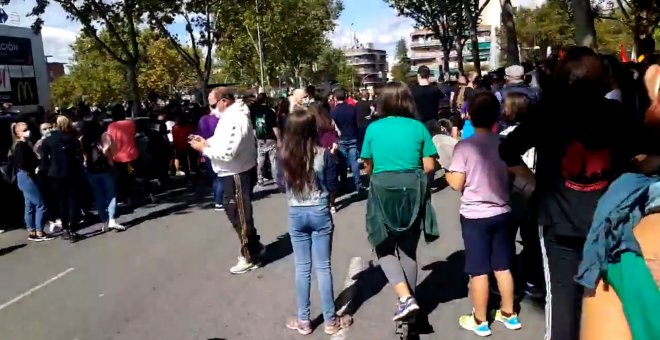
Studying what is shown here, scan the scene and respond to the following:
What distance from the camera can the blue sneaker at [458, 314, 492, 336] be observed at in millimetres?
4668

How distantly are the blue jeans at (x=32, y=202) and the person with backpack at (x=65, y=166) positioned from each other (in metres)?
0.30

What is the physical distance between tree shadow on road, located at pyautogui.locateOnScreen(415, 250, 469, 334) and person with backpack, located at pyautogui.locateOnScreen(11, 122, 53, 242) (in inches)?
230

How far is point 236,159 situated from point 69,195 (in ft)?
12.4

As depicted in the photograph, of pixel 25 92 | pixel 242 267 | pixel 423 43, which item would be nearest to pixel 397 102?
pixel 242 267

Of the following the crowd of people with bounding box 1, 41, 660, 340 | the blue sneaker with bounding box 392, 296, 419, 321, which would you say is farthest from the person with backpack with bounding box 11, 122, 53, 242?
the blue sneaker with bounding box 392, 296, 419, 321

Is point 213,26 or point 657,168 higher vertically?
point 213,26

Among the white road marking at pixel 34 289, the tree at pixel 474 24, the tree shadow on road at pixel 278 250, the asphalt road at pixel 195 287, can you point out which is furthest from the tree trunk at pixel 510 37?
the white road marking at pixel 34 289

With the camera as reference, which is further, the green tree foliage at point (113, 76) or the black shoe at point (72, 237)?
A: the green tree foliage at point (113, 76)

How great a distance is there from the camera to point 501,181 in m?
4.43

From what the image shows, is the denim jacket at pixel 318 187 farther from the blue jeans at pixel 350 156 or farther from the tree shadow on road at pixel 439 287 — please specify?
the blue jeans at pixel 350 156

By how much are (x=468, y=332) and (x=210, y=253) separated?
374 centimetres

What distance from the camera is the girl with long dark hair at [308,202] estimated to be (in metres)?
4.71

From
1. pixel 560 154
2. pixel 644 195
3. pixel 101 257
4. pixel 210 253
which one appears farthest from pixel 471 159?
pixel 101 257

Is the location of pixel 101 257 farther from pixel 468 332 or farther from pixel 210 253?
pixel 468 332
